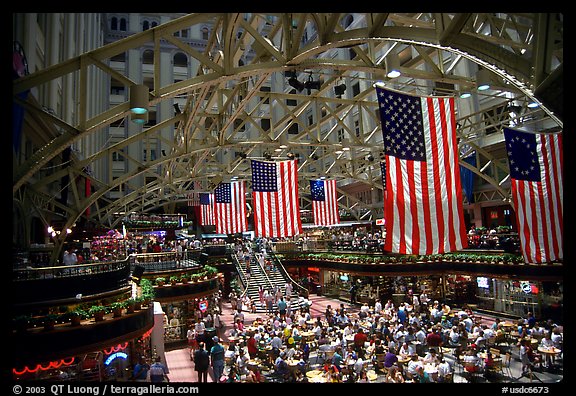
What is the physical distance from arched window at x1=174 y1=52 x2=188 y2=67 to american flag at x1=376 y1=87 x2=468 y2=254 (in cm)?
4439

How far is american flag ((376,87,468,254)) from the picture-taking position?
8391 mm

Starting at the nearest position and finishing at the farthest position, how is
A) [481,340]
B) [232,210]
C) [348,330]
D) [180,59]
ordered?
[481,340]
[348,330]
[232,210]
[180,59]

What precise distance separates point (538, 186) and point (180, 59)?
44563 millimetres

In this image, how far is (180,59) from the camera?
49.0m

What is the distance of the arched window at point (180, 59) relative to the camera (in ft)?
159

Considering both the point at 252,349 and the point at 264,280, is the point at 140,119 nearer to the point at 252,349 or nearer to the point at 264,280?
the point at 252,349

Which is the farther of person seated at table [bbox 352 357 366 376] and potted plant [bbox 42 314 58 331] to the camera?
person seated at table [bbox 352 357 366 376]

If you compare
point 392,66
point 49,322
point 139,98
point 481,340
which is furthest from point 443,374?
point 139,98

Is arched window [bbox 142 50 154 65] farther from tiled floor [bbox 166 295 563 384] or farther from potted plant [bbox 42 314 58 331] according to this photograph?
potted plant [bbox 42 314 58 331]

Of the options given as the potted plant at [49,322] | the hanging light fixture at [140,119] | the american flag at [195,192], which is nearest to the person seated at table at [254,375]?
the potted plant at [49,322]

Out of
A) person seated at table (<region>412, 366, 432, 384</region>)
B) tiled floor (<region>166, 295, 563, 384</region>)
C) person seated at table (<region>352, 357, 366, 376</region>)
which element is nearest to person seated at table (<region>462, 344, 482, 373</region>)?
tiled floor (<region>166, 295, 563, 384</region>)

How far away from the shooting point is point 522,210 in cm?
1302
